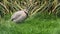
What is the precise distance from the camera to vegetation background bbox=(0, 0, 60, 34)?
649 cm

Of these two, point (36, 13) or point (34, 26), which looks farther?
point (36, 13)

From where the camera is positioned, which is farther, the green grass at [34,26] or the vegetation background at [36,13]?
the vegetation background at [36,13]

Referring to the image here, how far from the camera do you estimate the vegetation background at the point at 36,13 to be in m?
6.49

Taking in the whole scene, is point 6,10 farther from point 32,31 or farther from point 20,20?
point 32,31

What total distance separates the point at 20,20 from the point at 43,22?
64cm

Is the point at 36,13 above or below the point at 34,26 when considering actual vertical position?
below

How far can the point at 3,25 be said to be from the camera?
604 cm

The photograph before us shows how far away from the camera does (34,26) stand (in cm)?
655

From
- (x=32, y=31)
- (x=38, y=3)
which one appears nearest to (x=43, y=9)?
(x=38, y=3)

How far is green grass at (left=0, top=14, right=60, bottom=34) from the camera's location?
5812mm

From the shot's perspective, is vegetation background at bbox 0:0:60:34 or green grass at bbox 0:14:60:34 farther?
vegetation background at bbox 0:0:60:34

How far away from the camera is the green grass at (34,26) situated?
5.81 m

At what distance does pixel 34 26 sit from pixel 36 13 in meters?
1.32

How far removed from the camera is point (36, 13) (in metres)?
7.82
